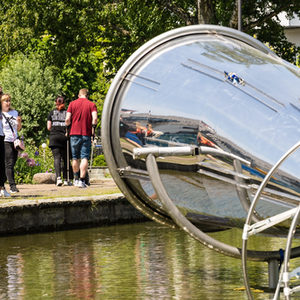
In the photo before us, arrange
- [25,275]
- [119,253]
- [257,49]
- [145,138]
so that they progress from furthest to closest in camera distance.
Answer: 1. [119,253]
2. [25,275]
3. [257,49]
4. [145,138]

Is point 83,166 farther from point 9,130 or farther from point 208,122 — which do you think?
point 208,122

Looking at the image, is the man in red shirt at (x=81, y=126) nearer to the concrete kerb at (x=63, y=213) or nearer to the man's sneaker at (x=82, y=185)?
the man's sneaker at (x=82, y=185)

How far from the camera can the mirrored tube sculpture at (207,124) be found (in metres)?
6.45

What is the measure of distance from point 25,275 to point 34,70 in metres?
40.5

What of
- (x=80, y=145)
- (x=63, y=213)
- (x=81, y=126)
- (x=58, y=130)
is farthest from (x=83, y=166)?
(x=63, y=213)

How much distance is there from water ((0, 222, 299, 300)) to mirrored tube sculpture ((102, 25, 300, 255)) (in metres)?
0.48

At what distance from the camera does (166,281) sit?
8.03 m

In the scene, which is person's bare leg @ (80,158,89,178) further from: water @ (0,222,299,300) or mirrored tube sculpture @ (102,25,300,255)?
mirrored tube sculpture @ (102,25,300,255)

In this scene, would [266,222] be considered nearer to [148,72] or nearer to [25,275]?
[148,72]

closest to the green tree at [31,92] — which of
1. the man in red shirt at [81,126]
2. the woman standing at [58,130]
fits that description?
the woman standing at [58,130]

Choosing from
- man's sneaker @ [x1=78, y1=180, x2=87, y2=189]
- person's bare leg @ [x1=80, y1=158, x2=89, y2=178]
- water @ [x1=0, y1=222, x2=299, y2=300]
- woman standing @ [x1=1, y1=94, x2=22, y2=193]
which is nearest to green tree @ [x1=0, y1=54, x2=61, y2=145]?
man's sneaker @ [x1=78, y1=180, x2=87, y2=189]

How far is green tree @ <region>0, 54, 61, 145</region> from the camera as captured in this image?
154 ft

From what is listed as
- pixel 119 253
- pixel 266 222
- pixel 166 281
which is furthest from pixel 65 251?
pixel 266 222

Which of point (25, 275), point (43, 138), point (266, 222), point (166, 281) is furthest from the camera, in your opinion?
point (43, 138)
